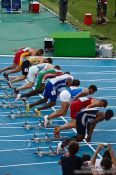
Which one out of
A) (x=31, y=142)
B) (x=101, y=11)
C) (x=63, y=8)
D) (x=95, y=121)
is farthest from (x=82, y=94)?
(x=101, y=11)

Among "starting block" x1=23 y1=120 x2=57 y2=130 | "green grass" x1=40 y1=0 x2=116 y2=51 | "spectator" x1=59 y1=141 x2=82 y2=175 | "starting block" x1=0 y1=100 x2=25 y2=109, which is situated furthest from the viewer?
"green grass" x1=40 y1=0 x2=116 y2=51

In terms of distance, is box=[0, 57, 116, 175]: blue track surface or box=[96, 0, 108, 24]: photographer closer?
box=[0, 57, 116, 175]: blue track surface

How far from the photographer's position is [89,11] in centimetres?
3088

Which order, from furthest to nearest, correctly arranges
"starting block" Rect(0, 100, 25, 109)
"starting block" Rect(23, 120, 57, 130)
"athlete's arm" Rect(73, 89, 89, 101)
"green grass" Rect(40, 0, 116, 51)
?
"green grass" Rect(40, 0, 116, 51), "starting block" Rect(0, 100, 25, 109), "starting block" Rect(23, 120, 57, 130), "athlete's arm" Rect(73, 89, 89, 101)

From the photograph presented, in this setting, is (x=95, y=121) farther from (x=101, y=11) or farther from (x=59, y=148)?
(x=101, y=11)

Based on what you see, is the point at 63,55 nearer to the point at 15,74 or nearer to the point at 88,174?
the point at 15,74

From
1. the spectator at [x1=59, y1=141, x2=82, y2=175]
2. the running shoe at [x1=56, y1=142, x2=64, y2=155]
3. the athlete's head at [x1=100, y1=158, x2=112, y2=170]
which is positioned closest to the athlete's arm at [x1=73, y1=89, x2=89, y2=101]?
the running shoe at [x1=56, y1=142, x2=64, y2=155]

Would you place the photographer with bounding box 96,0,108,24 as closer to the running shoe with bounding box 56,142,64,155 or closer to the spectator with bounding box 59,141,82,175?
the running shoe with bounding box 56,142,64,155

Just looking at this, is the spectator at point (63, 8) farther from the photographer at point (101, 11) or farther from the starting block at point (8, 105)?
the starting block at point (8, 105)

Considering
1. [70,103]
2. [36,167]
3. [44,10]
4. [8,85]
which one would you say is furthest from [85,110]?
[44,10]

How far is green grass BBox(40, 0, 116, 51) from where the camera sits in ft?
82.1

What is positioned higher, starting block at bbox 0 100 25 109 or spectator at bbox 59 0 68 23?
spectator at bbox 59 0 68 23

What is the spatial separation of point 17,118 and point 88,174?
220 inches

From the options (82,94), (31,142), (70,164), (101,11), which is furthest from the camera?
(101,11)
